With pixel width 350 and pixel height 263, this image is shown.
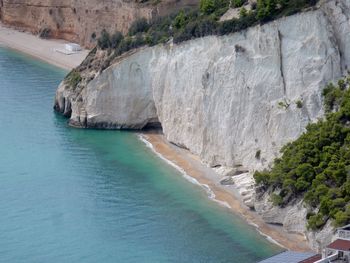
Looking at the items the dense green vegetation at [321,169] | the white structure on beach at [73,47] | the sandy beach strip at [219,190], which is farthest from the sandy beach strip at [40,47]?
the dense green vegetation at [321,169]

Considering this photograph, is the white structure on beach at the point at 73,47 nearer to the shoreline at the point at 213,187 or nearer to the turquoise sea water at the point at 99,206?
the turquoise sea water at the point at 99,206

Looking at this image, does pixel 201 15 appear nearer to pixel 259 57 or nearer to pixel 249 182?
pixel 259 57

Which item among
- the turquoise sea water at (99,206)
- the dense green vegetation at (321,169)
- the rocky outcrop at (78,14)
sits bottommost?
the turquoise sea water at (99,206)

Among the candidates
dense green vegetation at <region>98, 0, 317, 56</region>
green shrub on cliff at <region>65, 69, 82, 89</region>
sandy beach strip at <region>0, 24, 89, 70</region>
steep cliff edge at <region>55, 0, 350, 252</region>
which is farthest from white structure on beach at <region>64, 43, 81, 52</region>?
steep cliff edge at <region>55, 0, 350, 252</region>

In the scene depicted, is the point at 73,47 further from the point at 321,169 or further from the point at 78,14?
the point at 321,169

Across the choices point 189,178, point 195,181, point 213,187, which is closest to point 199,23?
point 189,178

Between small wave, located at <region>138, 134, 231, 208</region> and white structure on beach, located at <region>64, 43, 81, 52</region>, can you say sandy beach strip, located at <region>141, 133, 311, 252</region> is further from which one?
white structure on beach, located at <region>64, 43, 81, 52</region>

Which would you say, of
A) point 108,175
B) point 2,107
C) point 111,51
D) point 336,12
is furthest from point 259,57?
point 2,107

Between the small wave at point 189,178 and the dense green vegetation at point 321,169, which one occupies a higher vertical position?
the dense green vegetation at point 321,169
